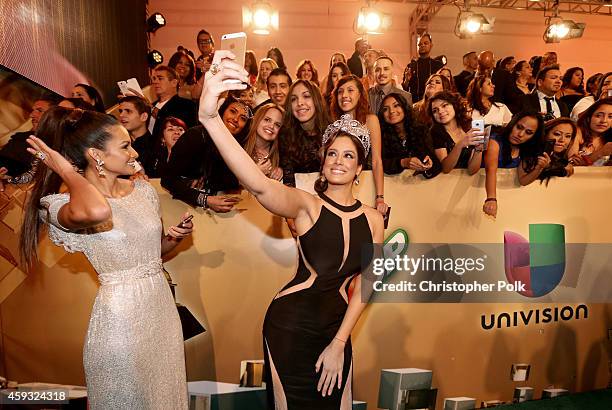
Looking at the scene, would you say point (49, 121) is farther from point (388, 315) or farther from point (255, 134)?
point (388, 315)

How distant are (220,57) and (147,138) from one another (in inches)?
86.6

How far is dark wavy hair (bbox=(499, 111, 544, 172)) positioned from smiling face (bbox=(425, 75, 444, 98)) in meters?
0.91

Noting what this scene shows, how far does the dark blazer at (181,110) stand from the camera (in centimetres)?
402

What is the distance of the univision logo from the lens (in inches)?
146

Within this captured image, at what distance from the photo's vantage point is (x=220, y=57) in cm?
153

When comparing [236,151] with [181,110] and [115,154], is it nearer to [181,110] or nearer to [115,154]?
[115,154]

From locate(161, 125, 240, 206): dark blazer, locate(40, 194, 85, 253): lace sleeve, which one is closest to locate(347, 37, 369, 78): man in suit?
locate(161, 125, 240, 206): dark blazer

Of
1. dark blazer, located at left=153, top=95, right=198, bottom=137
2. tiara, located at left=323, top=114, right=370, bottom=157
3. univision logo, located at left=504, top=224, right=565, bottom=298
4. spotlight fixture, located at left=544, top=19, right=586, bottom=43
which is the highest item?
spotlight fixture, located at left=544, top=19, right=586, bottom=43

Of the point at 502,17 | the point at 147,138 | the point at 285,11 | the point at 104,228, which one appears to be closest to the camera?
the point at 104,228

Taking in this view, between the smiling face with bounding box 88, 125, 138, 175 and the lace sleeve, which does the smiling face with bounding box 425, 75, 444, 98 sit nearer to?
the smiling face with bounding box 88, 125, 138, 175

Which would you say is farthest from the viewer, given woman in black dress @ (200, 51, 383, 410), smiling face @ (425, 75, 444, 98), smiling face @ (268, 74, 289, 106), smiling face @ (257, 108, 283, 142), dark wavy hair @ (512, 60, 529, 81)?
dark wavy hair @ (512, 60, 529, 81)

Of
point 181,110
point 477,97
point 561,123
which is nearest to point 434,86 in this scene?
point 477,97

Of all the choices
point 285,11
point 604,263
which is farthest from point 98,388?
point 285,11

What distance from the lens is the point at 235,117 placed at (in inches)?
136
